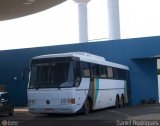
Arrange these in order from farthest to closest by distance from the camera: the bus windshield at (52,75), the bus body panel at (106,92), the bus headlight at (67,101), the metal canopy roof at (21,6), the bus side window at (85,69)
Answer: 1. the metal canopy roof at (21,6)
2. the bus body panel at (106,92)
3. the bus side window at (85,69)
4. the bus windshield at (52,75)
5. the bus headlight at (67,101)

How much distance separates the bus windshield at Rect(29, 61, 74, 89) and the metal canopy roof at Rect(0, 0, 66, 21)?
10318mm

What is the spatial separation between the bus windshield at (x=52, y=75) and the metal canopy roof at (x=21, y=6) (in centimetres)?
1032

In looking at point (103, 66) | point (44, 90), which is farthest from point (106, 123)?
point (103, 66)

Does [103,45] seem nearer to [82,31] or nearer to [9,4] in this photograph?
[9,4]

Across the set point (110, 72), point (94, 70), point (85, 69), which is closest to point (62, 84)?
point (85, 69)

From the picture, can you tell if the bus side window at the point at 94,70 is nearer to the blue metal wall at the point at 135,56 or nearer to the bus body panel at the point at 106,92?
the bus body panel at the point at 106,92

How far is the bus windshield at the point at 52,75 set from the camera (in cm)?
1927

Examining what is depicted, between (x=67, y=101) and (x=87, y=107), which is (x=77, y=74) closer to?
(x=67, y=101)

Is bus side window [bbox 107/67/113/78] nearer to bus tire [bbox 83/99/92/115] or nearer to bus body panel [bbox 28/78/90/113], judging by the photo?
bus tire [bbox 83/99/92/115]

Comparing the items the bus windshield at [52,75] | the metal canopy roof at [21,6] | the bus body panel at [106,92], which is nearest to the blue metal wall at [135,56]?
the metal canopy roof at [21,6]

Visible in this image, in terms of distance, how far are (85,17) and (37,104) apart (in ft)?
135

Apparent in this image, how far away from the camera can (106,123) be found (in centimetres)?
1628

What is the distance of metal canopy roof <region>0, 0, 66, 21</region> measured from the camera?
29.9 m

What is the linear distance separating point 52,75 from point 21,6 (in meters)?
13.1
